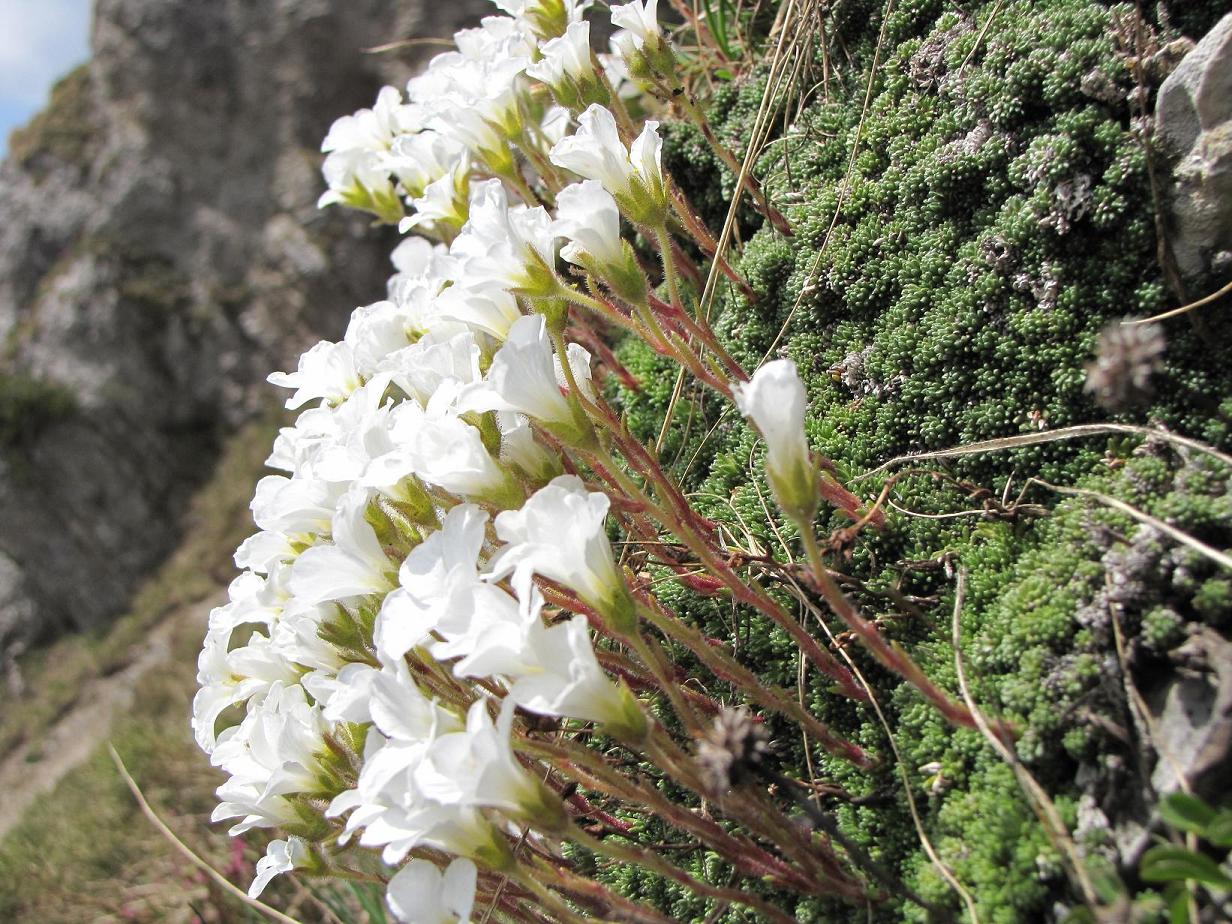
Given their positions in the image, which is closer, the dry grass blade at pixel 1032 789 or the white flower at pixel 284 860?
the dry grass blade at pixel 1032 789

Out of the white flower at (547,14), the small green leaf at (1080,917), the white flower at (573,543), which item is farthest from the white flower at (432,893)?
the white flower at (547,14)

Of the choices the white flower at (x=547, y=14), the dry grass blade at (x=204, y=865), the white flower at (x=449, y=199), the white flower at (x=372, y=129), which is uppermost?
the white flower at (x=372, y=129)

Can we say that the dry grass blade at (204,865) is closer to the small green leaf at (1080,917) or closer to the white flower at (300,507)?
the white flower at (300,507)

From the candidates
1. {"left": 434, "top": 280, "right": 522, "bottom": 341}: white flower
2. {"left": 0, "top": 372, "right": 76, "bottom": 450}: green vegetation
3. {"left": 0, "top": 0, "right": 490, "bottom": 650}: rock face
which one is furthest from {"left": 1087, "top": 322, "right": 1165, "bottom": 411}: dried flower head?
{"left": 0, "top": 372, "right": 76, "bottom": 450}: green vegetation

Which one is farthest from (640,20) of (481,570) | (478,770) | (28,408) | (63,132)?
(63,132)

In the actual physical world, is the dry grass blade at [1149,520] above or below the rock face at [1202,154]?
below

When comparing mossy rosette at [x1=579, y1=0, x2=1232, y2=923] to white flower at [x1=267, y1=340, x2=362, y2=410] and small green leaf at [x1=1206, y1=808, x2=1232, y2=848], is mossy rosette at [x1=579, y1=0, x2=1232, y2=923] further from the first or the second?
white flower at [x1=267, y1=340, x2=362, y2=410]
